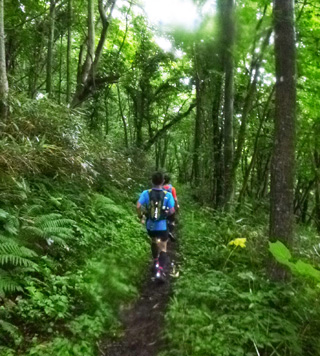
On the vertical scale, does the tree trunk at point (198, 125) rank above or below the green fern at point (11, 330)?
above

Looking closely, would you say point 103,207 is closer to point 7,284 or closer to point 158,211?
point 158,211

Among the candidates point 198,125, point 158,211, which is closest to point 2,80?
point 158,211

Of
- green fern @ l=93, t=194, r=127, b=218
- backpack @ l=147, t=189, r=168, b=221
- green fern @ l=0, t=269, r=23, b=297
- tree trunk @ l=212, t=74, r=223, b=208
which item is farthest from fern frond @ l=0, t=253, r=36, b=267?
tree trunk @ l=212, t=74, r=223, b=208

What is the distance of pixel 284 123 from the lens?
5480 millimetres

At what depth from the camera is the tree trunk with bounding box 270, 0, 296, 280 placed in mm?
5461

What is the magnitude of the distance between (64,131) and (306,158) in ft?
42.0

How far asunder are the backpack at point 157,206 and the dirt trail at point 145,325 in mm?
1306

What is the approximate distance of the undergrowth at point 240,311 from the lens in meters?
4.12

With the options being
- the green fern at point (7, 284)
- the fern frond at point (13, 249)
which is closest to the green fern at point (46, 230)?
the fern frond at point (13, 249)

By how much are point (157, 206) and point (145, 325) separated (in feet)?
6.89

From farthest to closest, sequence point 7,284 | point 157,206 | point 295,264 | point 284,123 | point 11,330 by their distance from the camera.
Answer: point 157,206, point 284,123, point 7,284, point 11,330, point 295,264

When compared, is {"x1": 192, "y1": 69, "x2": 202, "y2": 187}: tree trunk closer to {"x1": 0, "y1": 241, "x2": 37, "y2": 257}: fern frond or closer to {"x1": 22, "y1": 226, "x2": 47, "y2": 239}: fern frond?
{"x1": 22, "y1": 226, "x2": 47, "y2": 239}: fern frond

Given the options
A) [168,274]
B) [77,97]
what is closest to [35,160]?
[168,274]

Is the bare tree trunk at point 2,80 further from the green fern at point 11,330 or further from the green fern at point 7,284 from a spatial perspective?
the green fern at point 11,330
